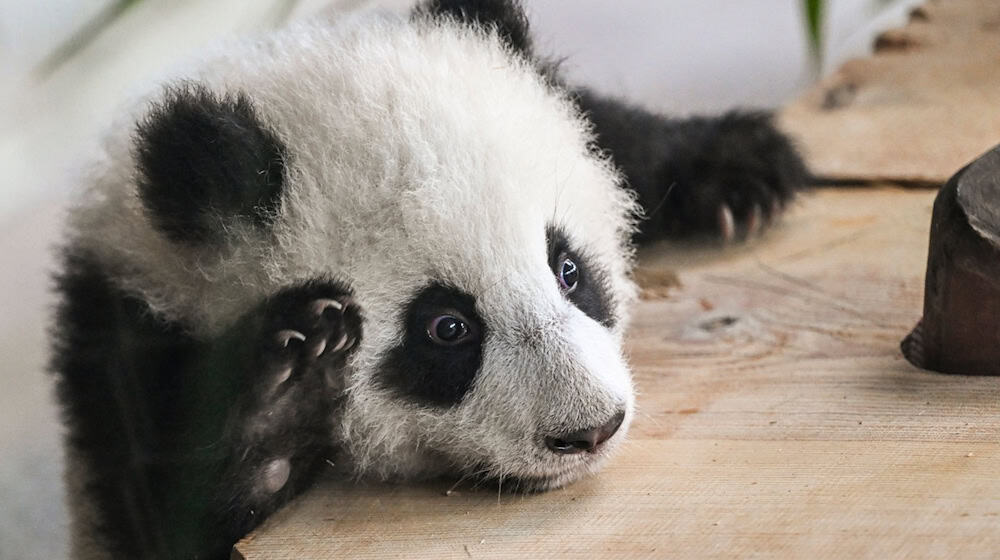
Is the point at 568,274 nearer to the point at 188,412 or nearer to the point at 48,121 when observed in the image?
the point at 188,412

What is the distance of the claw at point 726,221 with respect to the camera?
85.0 inches

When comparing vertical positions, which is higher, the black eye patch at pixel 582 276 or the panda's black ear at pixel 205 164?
the panda's black ear at pixel 205 164

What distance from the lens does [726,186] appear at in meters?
2.19

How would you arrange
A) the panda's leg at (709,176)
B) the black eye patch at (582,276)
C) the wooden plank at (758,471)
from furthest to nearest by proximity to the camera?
the panda's leg at (709,176), the black eye patch at (582,276), the wooden plank at (758,471)

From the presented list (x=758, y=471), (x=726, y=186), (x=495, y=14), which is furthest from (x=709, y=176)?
(x=758, y=471)

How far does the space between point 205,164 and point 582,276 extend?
21.9 inches

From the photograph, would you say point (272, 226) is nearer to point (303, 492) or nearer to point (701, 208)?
point (303, 492)

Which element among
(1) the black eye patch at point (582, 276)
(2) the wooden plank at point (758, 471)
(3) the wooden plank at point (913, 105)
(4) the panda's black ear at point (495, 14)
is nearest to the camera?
(2) the wooden plank at point (758, 471)

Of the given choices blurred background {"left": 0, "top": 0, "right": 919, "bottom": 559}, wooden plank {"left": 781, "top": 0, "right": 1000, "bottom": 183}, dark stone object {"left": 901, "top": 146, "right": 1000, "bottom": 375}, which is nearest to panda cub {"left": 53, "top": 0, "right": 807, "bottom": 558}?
blurred background {"left": 0, "top": 0, "right": 919, "bottom": 559}

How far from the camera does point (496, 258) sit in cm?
144

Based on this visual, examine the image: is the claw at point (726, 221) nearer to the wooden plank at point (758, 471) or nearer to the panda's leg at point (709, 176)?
the panda's leg at point (709, 176)

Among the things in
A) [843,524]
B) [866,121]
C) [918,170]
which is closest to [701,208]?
[918,170]

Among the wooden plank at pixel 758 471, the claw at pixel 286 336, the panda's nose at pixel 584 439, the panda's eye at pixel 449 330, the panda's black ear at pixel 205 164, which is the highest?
the panda's black ear at pixel 205 164

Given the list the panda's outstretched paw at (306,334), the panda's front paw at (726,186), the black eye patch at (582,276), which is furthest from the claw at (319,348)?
the panda's front paw at (726,186)
